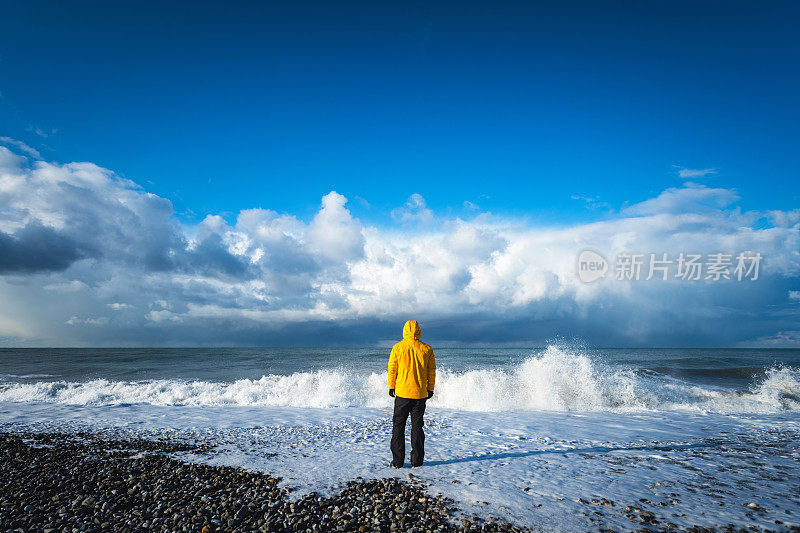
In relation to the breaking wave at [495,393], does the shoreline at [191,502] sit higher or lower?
higher

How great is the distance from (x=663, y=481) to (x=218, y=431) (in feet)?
35.9

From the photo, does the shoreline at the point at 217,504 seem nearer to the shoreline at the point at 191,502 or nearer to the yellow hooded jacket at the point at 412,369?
the shoreline at the point at 191,502

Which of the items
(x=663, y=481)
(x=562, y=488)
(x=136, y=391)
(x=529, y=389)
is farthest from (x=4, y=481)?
(x=529, y=389)

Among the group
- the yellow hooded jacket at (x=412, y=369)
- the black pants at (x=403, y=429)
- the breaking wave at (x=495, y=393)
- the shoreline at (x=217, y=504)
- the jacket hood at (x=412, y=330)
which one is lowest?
the breaking wave at (x=495, y=393)

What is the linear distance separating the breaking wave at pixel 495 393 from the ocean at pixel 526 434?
86 millimetres

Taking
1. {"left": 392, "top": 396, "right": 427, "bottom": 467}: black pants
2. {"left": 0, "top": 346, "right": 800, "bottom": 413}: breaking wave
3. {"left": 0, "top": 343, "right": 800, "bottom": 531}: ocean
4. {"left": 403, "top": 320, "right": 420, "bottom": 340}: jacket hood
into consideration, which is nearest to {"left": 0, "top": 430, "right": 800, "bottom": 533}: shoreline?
{"left": 0, "top": 343, "right": 800, "bottom": 531}: ocean

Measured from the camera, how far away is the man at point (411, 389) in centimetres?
729

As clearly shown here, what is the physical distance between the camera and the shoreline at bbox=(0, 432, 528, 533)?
5035 mm

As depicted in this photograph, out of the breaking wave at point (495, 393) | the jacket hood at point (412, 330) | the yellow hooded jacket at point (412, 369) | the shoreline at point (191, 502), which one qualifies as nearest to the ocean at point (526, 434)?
the breaking wave at point (495, 393)

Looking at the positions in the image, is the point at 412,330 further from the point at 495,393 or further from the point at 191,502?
the point at 495,393

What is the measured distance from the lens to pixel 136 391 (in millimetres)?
19281

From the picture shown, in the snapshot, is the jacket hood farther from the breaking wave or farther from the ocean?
the breaking wave

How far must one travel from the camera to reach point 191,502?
5.73m

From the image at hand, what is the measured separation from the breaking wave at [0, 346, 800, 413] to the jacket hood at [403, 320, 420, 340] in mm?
9350
